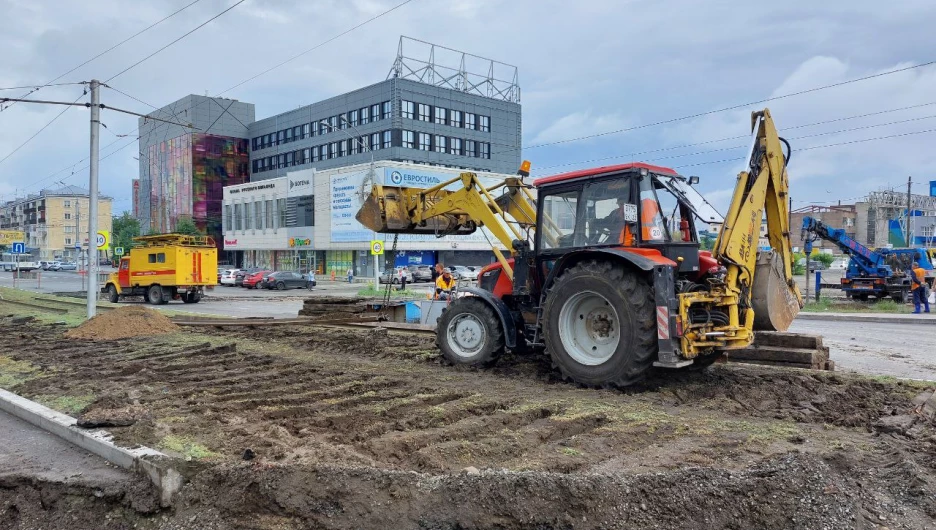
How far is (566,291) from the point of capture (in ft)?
27.5

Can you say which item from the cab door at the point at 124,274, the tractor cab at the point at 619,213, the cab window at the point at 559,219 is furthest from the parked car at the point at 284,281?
the tractor cab at the point at 619,213

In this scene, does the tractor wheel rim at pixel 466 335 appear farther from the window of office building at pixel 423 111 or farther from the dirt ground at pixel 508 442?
the window of office building at pixel 423 111

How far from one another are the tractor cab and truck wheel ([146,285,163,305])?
26199 mm

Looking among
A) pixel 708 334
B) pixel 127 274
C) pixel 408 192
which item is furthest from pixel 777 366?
pixel 127 274

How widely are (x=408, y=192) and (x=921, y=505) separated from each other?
838 centimetres

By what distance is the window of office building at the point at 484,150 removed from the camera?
73825 millimetres

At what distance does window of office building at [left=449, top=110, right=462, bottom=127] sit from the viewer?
70.8 meters

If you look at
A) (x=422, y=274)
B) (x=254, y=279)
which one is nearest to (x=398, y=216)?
(x=254, y=279)

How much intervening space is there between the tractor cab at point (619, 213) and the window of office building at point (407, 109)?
58728 mm

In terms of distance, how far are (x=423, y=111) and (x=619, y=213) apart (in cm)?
6153

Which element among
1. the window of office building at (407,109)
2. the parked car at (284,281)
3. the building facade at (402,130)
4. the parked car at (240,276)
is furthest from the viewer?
the building facade at (402,130)

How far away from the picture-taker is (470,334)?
32.6ft

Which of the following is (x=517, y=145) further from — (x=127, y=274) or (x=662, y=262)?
(x=662, y=262)

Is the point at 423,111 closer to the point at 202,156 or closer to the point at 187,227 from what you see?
the point at 202,156
